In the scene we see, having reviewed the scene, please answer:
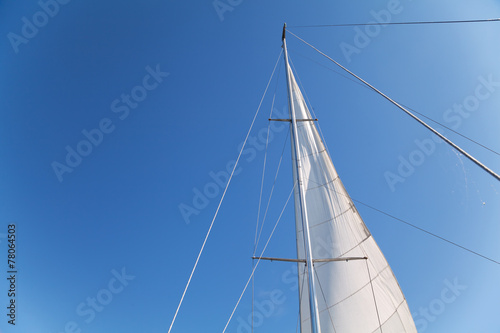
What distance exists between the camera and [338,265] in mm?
5848

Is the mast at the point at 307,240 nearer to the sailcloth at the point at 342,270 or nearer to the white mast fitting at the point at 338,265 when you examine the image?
the white mast fitting at the point at 338,265

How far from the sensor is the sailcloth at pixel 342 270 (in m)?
5.40

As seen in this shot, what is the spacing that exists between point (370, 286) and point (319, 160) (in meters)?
3.56

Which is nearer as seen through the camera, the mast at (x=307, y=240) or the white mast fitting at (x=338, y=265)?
the mast at (x=307, y=240)

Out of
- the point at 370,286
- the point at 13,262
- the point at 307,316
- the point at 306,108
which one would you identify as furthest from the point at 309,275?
the point at 13,262

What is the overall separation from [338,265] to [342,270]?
0.46 feet

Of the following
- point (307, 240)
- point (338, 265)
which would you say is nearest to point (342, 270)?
point (338, 265)

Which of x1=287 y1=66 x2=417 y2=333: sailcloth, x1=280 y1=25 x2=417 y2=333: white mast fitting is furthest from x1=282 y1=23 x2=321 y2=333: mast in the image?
x1=287 y1=66 x2=417 y2=333: sailcloth

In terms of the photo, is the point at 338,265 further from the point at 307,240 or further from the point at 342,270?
the point at 307,240

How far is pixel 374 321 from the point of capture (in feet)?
17.6

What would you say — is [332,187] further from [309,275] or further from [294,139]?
[309,275]

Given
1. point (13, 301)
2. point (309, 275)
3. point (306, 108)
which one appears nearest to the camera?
point (309, 275)

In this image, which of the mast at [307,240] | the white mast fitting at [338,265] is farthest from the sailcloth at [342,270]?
the mast at [307,240]

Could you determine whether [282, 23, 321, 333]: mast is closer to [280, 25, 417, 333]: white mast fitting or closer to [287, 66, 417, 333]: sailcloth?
[280, 25, 417, 333]: white mast fitting
